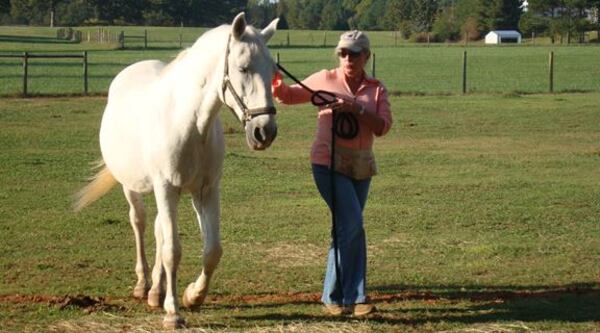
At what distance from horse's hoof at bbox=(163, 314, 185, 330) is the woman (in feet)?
3.77

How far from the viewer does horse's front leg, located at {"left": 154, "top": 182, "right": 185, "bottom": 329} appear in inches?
298

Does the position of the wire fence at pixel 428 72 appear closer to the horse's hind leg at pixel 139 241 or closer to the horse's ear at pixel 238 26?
the horse's hind leg at pixel 139 241

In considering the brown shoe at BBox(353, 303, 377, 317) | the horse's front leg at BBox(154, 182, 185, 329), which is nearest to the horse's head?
the horse's front leg at BBox(154, 182, 185, 329)

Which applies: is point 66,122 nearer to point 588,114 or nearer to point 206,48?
point 588,114

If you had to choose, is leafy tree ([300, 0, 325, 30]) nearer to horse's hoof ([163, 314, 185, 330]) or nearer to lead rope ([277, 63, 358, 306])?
lead rope ([277, 63, 358, 306])

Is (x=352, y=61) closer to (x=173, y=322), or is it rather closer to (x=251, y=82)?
(x=251, y=82)

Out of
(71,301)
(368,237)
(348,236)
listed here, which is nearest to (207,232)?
(348,236)

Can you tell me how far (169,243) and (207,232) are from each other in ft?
0.98

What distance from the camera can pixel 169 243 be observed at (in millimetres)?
7809

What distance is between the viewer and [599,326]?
7652 millimetres

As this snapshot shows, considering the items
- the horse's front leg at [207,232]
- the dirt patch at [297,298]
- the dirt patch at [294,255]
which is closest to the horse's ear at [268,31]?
the horse's front leg at [207,232]

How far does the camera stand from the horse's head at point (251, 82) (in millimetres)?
6781

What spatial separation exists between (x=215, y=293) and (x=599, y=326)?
122 inches

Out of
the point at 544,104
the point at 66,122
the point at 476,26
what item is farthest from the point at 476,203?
the point at 476,26
